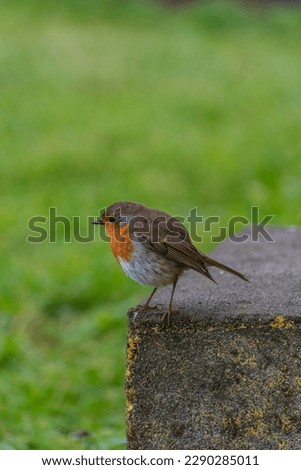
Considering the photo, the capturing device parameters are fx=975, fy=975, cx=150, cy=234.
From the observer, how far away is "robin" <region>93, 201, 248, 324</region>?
3289 millimetres

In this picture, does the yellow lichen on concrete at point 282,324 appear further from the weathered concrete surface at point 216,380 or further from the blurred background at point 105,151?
the blurred background at point 105,151

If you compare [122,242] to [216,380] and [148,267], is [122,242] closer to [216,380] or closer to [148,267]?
[148,267]

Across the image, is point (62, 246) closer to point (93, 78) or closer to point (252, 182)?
point (252, 182)

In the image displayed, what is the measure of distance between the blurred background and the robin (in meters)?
0.97

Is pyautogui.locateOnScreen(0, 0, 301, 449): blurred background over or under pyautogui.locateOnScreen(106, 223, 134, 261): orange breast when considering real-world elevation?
over

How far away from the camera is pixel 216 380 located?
306 cm

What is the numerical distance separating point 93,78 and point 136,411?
1123 centimetres

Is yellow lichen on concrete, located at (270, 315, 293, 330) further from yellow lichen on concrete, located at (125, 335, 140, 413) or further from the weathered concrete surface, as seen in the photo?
yellow lichen on concrete, located at (125, 335, 140, 413)
